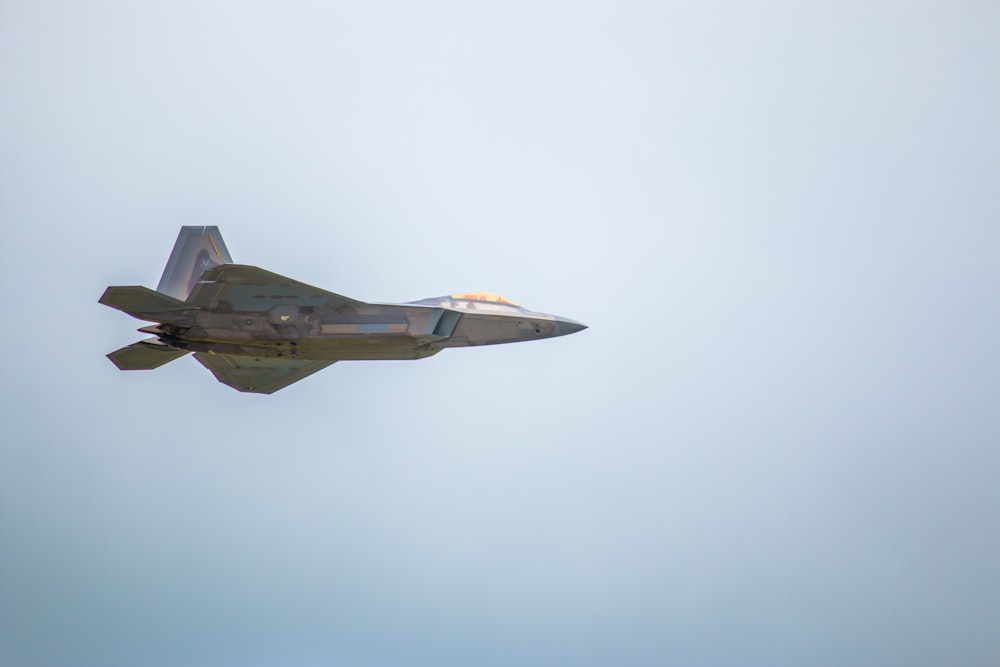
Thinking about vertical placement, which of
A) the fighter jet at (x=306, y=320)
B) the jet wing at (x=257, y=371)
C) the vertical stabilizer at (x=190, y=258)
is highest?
the vertical stabilizer at (x=190, y=258)

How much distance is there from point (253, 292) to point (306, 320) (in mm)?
1415

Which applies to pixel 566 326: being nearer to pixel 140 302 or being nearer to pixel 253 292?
pixel 253 292

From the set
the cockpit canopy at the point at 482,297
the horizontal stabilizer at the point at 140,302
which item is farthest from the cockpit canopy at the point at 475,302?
the horizontal stabilizer at the point at 140,302

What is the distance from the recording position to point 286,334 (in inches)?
1100

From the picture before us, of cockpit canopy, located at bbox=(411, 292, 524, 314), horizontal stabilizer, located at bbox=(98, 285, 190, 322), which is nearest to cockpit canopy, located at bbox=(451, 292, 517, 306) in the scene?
cockpit canopy, located at bbox=(411, 292, 524, 314)

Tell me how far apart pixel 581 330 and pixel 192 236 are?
11.0m

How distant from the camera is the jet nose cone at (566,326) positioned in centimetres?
2853

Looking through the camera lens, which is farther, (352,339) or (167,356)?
(167,356)

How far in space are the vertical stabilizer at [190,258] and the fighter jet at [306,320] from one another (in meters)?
2.25

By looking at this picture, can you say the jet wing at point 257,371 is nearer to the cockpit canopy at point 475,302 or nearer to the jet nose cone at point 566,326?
the cockpit canopy at point 475,302

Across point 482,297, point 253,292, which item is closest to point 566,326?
point 482,297

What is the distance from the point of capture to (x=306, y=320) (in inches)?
1096

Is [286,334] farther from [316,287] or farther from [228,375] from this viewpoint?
[228,375]

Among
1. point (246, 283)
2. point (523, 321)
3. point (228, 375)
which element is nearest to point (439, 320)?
point (523, 321)
